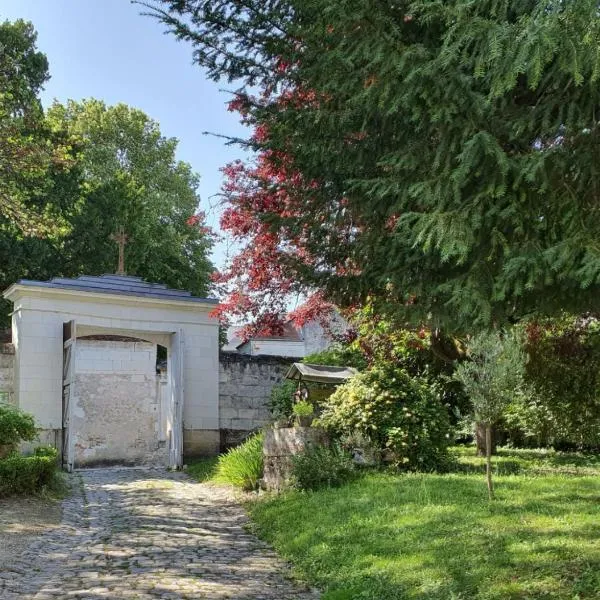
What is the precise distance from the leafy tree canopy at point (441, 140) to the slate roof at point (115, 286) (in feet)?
26.3

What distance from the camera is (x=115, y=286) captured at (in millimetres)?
12602

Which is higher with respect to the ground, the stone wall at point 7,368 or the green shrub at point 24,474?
the stone wall at point 7,368

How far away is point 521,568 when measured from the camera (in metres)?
4.36

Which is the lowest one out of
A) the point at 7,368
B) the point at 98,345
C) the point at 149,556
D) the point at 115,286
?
the point at 149,556

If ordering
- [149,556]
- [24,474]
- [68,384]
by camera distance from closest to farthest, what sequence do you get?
[149,556] → [24,474] → [68,384]

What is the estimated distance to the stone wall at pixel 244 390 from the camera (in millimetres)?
13062

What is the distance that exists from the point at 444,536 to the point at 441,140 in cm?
316

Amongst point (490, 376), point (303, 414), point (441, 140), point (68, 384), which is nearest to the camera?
point (441, 140)

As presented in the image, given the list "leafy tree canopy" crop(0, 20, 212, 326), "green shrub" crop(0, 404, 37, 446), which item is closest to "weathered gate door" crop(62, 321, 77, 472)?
"green shrub" crop(0, 404, 37, 446)

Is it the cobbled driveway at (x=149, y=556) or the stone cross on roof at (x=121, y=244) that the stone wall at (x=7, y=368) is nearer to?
the cobbled driveway at (x=149, y=556)

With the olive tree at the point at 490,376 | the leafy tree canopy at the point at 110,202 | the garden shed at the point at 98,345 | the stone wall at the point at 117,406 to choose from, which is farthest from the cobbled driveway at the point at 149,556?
the leafy tree canopy at the point at 110,202

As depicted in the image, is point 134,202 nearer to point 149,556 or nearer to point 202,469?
point 202,469

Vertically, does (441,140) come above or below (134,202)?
below

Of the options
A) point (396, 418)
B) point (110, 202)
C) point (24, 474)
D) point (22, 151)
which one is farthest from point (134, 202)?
point (396, 418)
